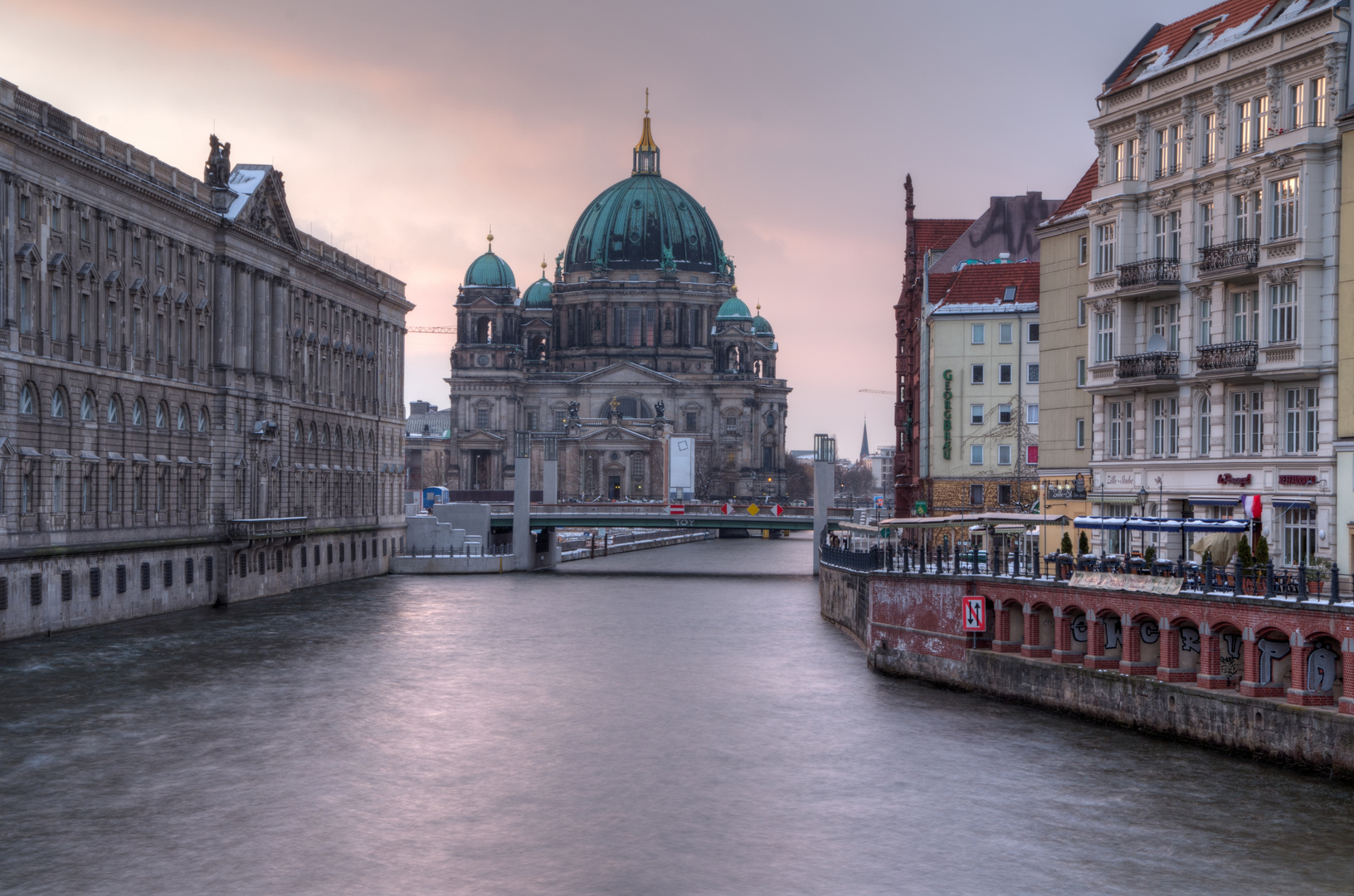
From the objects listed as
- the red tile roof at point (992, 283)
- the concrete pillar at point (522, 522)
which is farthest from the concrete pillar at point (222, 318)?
the concrete pillar at point (522, 522)

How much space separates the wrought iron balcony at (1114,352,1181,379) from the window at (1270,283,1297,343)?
503 centimetres

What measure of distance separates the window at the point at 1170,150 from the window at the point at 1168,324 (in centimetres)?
433

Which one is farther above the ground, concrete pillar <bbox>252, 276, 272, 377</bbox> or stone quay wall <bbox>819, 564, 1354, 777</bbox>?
concrete pillar <bbox>252, 276, 272, 377</bbox>

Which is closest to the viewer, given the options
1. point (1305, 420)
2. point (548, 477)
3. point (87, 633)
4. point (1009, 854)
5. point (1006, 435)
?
point (1009, 854)

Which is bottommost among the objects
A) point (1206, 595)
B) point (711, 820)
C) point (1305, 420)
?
point (711, 820)

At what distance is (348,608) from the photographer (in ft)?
279

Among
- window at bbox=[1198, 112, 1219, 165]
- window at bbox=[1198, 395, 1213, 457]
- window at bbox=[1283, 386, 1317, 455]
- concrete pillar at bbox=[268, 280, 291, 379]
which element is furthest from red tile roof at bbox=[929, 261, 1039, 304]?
concrete pillar at bbox=[268, 280, 291, 379]

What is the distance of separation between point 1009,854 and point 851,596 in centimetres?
3808

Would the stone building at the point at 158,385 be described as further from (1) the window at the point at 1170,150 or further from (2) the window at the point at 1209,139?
(2) the window at the point at 1209,139

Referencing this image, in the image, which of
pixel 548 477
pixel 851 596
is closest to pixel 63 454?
pixel 851 596

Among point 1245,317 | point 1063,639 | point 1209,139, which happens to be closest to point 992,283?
point 1209,139

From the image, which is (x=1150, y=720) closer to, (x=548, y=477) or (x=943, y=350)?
(x=943, y=350)

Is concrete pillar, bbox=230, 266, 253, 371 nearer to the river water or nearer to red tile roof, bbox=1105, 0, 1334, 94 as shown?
the river water

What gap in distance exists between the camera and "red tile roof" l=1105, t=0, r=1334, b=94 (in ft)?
166
